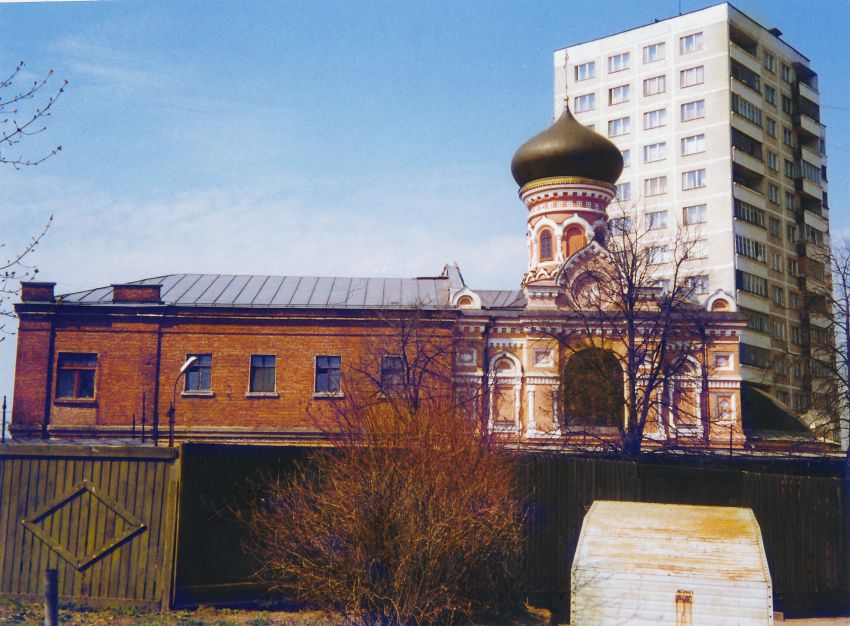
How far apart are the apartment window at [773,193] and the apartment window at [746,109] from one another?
13.4 feet

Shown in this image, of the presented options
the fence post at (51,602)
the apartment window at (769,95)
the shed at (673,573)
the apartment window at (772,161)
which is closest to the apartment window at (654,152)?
the apartment window at (772,161)

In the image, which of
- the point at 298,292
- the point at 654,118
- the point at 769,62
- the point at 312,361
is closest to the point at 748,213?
the point at 654,118

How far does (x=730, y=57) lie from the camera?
188ft

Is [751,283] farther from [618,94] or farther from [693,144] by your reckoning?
[618,94]

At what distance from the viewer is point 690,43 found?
192 feet

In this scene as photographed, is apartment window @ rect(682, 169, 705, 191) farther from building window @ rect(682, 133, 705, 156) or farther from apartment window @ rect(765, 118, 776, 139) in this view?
apartment window @ rect(765, 118, 776, 139)

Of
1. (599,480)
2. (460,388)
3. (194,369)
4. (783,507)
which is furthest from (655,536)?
(194,369)

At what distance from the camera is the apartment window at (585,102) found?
206ft

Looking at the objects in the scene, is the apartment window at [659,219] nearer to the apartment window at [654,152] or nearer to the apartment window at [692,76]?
the apartment window at [654,152]

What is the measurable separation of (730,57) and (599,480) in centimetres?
4786

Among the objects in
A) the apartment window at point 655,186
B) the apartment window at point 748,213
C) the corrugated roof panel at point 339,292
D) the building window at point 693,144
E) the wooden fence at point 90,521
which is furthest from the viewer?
the apartment window at point 655,186

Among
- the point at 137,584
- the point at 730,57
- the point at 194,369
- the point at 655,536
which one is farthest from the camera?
the point at 730,57

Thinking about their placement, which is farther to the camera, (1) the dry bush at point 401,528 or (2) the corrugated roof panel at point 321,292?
(2) the corrugated roof panel at point 321,292

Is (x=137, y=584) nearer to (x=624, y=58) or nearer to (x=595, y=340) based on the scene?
(x=595, y=340)
